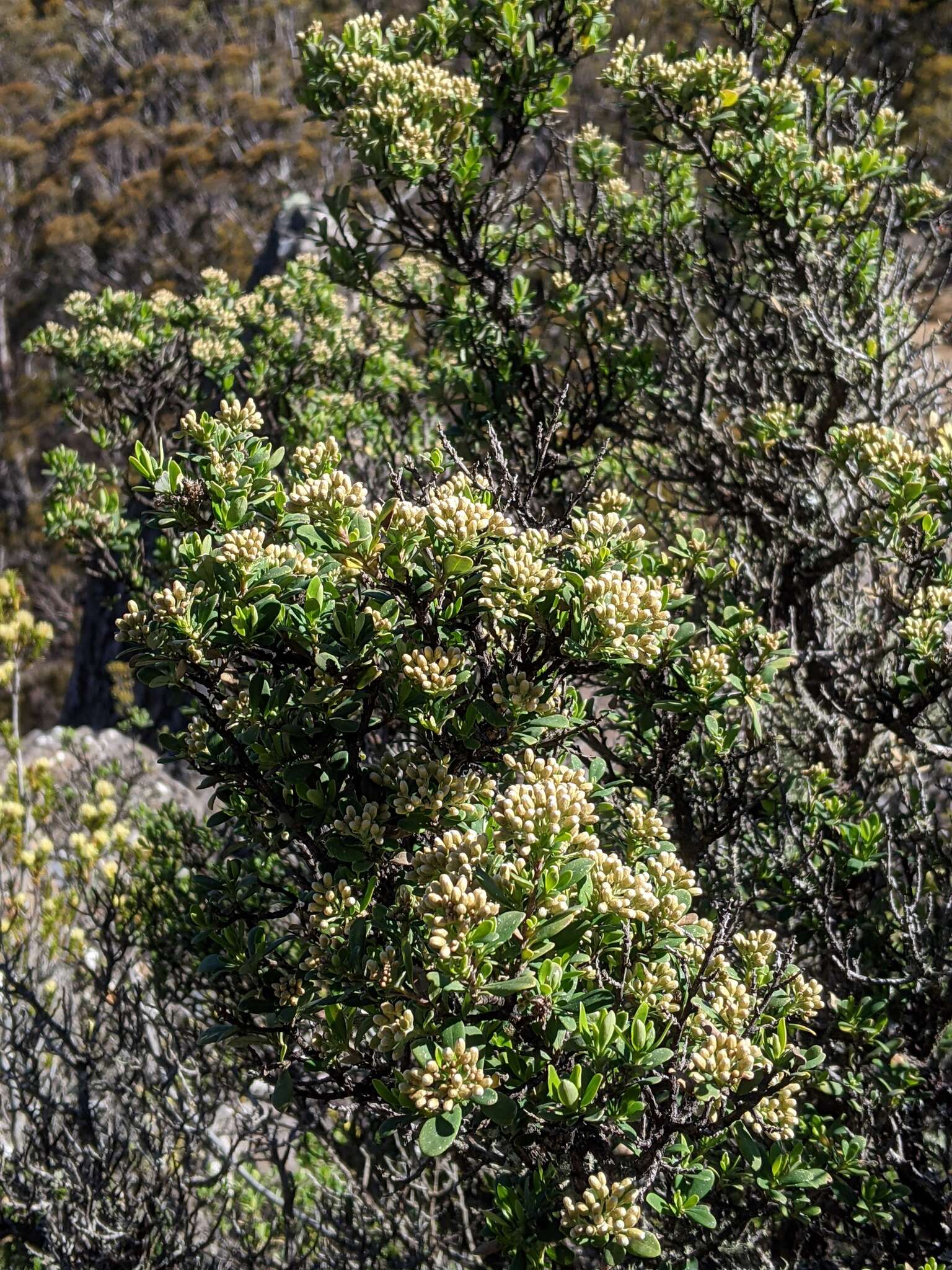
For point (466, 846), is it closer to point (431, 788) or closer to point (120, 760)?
point (431, 788)

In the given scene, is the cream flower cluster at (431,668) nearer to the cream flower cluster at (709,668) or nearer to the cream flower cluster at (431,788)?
the cream flower cluster at (431,788)

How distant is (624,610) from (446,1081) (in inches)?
32.8

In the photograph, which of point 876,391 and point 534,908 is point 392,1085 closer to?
point 534,908

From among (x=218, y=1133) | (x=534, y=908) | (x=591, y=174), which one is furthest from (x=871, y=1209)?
(x=591, y=174)

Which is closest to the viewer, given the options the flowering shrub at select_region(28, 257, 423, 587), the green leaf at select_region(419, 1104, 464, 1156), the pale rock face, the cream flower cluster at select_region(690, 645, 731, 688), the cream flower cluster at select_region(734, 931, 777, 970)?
the green leaf at select_region(419, 1104, 464, 1156)

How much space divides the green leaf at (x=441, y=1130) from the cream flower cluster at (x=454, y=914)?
25cm

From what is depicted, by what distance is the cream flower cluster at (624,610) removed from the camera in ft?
5.74

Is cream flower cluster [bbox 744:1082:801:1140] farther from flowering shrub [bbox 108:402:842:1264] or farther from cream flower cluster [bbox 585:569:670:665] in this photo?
cream flower cluster [bbox 585:569:670:665]

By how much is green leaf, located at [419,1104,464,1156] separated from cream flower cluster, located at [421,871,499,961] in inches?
9.7

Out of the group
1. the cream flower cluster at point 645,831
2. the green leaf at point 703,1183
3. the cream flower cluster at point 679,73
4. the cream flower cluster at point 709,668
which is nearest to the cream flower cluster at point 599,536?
the cream flower cluster at point 709,668

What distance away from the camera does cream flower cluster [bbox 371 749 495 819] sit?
178 cm

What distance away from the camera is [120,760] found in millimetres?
9328

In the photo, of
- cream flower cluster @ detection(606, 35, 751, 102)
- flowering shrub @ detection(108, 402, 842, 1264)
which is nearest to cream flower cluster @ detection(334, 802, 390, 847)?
flowering shrub @ detection(108, 402, 842, 1264)

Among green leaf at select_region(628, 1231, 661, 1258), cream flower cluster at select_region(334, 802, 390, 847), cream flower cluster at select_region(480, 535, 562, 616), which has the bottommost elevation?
green leaf at select_region(628, 1231, 661, 1258)
